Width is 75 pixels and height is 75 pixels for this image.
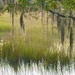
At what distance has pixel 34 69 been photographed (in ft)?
48.3

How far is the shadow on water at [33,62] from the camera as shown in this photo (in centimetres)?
1447

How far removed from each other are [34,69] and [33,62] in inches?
26.5

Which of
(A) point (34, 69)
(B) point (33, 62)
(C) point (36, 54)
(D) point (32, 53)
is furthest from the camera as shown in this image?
(D) point (32, 53)

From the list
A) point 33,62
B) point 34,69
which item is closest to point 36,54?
point 33,62

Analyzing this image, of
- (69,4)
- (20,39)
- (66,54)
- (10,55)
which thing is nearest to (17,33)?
(20,39)

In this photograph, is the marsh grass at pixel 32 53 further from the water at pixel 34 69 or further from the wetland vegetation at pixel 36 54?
the water at pixel 34 69

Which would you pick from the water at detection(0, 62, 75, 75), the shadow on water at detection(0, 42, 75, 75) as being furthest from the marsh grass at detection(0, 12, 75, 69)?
the water at detection(0, 62, 75, 75)

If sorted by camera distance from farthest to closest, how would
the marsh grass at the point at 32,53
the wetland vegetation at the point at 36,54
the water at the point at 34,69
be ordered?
the marsh grass at the point at 32,53 → the wetland vegetation at the point at 36,54 → the water at the point at 34,69

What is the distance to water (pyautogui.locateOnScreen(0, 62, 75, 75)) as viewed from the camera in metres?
14.2

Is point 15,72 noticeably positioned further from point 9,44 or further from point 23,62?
point 9,44

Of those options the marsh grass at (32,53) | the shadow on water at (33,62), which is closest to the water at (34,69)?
the shadow on water at (33,62)

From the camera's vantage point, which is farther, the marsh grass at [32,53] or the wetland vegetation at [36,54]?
the marsh grass at [32,53]

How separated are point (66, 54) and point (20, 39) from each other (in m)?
2.55

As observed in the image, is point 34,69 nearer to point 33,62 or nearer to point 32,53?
point 33,62
